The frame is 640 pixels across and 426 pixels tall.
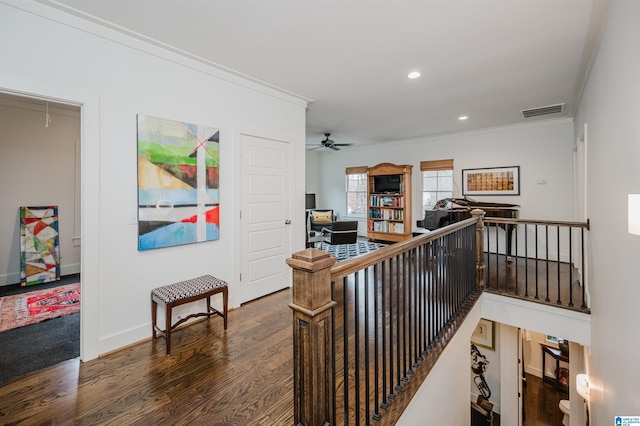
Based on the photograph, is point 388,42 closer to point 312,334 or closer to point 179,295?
point 312,334

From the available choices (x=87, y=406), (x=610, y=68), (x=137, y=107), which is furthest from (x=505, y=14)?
(x=87, y=406)

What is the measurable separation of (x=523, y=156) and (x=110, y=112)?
626 cm

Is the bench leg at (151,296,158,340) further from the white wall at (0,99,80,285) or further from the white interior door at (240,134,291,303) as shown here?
the white wall at (0,99,80,285)

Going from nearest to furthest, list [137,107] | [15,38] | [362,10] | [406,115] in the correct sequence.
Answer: [15,38], [362,10], [137,107], [406,115]

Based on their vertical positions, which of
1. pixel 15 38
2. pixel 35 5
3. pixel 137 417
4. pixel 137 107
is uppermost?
Result: pixel 35 5

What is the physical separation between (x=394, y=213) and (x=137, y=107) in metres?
5.90

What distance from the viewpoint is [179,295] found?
2402mm

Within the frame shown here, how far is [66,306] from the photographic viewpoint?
3365mm

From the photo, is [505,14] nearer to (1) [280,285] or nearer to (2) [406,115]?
(2) [406,115]

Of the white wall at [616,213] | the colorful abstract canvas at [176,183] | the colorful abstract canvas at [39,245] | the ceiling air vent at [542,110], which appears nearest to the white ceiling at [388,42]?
the ceiling air vent at [542,110]

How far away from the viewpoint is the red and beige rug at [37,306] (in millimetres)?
2980

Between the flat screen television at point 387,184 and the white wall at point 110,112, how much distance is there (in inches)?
197

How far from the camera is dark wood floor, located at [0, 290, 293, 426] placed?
1676 mm

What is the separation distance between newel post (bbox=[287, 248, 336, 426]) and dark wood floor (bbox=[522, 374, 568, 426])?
6.26 meters
